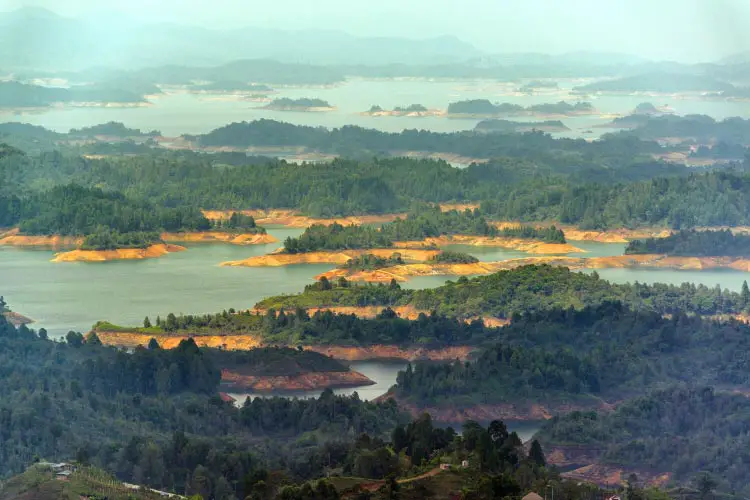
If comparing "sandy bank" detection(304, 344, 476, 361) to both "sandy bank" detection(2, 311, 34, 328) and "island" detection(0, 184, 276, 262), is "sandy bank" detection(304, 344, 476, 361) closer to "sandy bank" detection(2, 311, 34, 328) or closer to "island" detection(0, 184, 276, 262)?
"sandy bank" detection(2, 311, 34, 328)

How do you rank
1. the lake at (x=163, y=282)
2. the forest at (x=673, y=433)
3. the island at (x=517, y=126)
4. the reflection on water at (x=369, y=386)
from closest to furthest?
1. the forest at (x=673, y=433)
2. the reflection on water at (x=369, y=386)
3. the lake at (x=163, y=282)
4. the island at (x=517, y=126)

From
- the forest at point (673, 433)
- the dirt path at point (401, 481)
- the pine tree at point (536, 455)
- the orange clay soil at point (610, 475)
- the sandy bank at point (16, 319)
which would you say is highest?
the dirt path at point (401, 481)

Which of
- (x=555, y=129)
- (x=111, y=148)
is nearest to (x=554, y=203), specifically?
(x=111, y=148)

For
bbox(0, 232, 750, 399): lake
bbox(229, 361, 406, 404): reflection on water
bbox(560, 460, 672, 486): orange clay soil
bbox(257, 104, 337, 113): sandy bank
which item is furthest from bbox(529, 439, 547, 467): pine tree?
bbox(257, 104, 337, 113): sandy bank

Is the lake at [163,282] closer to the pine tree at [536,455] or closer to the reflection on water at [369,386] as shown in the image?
the reflection on water at [369,386]

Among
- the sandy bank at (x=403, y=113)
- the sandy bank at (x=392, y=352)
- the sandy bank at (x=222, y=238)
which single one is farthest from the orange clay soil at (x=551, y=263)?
the sandy bank at (x=403, y=113)

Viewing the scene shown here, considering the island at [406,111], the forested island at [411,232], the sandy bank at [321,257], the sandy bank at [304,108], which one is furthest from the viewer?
the sandy bank at [304,108]

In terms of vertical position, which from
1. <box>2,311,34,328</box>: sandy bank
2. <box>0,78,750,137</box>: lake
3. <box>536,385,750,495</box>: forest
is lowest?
<box>0,78,750,137</box>: lake
